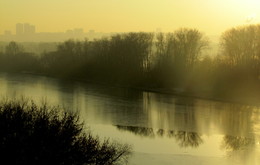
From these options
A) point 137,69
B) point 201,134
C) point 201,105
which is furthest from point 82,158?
point 137,69

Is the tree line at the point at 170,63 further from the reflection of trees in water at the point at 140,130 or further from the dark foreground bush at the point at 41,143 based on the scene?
the dark foreground bush at the point at 41,143

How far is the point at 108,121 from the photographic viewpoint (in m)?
18.8

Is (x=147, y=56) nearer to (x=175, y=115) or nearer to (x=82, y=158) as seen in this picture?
(x=175, y=115)

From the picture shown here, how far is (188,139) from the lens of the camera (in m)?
15.5

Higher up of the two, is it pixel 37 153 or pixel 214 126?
pixel 37 153

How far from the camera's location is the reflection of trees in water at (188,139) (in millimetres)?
14627

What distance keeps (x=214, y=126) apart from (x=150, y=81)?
2228 centimetres

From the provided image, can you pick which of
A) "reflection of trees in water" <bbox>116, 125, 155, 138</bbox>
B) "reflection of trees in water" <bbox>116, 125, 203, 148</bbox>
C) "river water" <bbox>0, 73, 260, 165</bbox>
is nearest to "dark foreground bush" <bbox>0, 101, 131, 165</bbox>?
"river water" <bbox>0, 73, 260, 165</bbox>

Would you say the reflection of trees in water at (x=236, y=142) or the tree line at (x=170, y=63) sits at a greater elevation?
the tree line at (x=170, y=63)

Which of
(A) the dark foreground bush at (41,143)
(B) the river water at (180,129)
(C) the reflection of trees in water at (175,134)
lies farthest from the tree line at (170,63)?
(A) the dark foreground bush at (41,143)

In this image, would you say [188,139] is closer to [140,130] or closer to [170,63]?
[140,130]

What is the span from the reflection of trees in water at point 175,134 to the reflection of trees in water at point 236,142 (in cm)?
97

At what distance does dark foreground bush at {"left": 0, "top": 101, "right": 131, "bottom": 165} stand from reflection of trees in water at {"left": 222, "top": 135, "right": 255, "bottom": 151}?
6856 millimetres

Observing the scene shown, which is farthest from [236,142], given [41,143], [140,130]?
[41,143]
